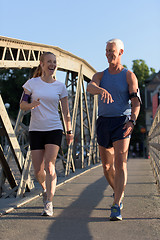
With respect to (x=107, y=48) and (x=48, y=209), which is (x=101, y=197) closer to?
(x=48, y=209)

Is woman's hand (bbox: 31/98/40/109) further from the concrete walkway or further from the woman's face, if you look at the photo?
the concrete walkway

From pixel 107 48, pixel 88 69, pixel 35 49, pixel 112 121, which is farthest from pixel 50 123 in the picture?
pixel 88 69

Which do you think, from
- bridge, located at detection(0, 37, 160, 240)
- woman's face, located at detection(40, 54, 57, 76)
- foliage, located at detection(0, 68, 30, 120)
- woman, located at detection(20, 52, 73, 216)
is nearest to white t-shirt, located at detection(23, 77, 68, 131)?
woman, located at detection(20, 52, 73, 216)

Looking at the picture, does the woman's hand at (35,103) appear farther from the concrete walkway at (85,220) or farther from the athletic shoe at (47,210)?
the concrete walkway at (85,220)

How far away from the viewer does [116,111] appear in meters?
4.86

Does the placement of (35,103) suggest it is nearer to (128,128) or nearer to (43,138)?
(43,138)

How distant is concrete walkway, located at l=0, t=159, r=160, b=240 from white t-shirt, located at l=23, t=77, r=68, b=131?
0.98 m

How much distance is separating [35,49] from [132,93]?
3615mm

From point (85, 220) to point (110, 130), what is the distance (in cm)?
100

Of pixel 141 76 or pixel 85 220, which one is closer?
pixel 85 220

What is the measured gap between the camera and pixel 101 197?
6.31m

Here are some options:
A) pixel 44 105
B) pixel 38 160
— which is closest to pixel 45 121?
pixel 44 105

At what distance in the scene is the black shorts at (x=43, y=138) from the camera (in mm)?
5066

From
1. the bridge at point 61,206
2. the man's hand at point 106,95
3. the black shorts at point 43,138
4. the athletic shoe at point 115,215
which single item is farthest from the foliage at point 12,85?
the athletic shoe at point 115,215
